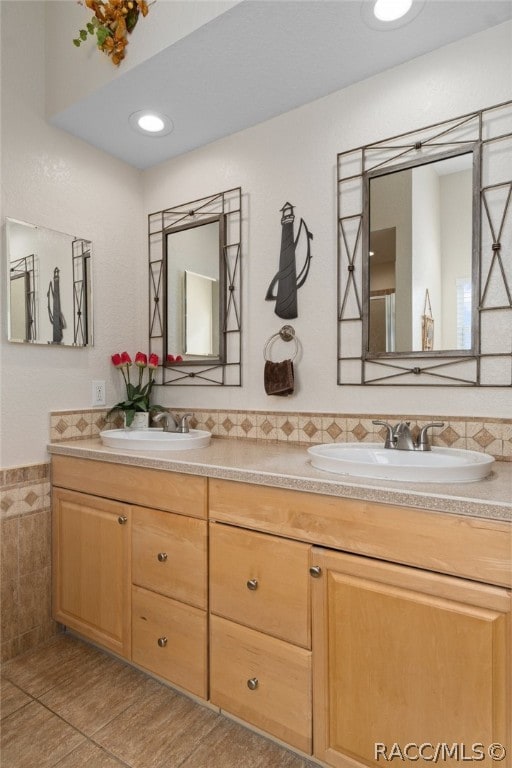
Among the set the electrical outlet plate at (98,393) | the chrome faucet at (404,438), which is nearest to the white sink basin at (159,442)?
the electrical outlet plate at (98,393)

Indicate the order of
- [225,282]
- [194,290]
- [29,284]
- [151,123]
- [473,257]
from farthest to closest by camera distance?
[194,290] < [225,282] < [151,123] < [29,284] < [473,257]

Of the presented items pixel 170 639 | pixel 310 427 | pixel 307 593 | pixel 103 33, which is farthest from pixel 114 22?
pixel 170 639

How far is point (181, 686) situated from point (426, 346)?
1.47 meters

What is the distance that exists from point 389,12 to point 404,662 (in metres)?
1.90

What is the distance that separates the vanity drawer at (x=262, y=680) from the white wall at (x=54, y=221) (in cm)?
115

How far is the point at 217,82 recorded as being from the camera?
66.7 inches

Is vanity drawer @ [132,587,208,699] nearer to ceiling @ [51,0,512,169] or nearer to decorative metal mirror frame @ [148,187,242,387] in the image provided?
decorative metal mirror frame @ [148,187,242,387]

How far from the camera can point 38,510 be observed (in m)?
1.89

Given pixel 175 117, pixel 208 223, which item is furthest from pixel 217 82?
pixel 208 223

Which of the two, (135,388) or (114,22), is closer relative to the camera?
(114,22)

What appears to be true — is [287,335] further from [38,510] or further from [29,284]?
[38,510]

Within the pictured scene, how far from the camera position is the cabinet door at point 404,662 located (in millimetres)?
960

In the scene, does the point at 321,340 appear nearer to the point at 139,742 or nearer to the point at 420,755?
the point at 420,755

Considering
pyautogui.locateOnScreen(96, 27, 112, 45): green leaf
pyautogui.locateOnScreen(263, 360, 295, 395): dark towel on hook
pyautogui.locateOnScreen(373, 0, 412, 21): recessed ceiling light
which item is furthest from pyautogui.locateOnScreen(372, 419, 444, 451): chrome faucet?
pyautogui.locateOnScreen(96, 27, 112, 45): green leaf
